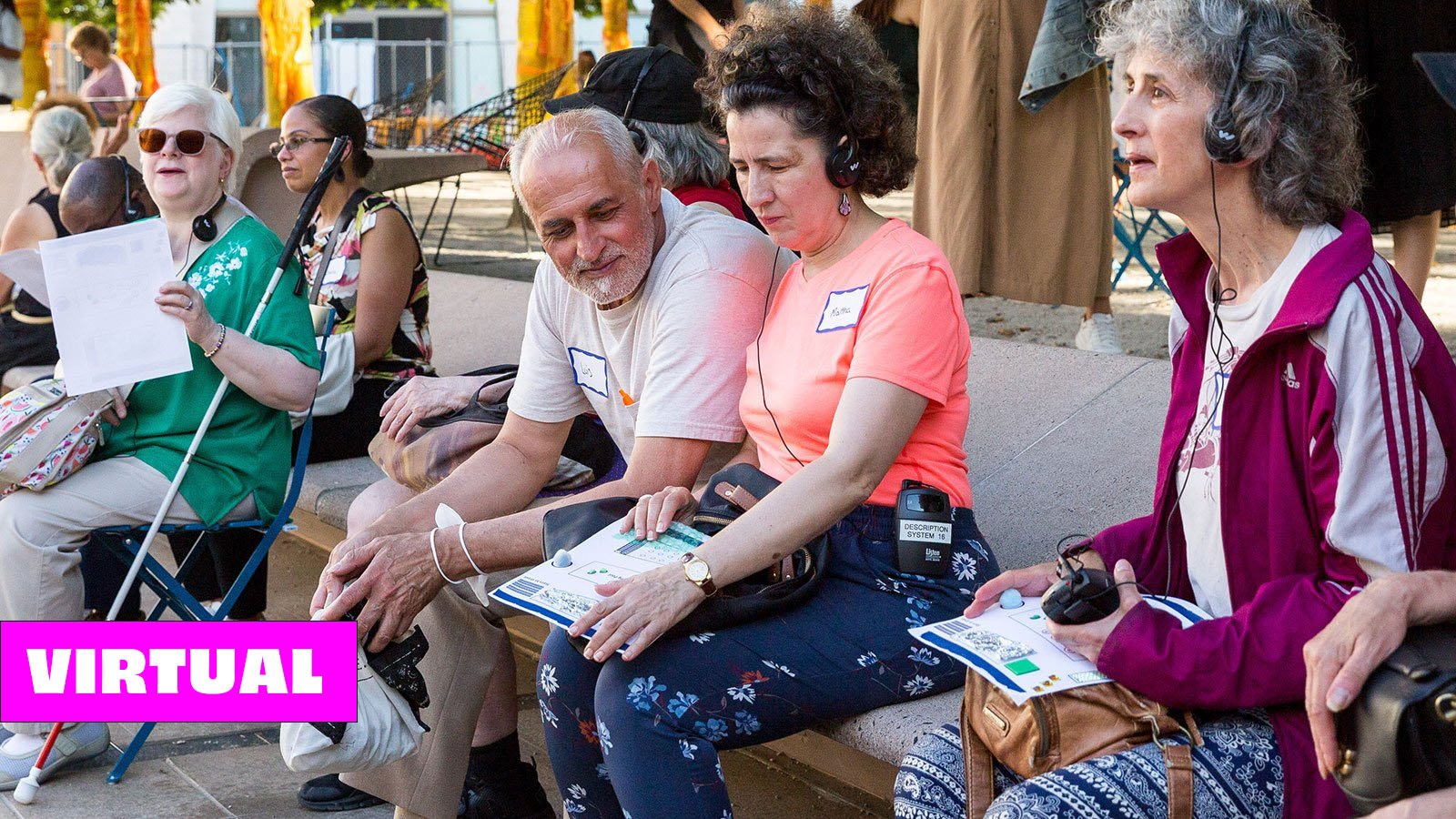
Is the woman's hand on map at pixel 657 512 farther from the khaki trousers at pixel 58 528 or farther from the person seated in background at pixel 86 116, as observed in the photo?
the person seated in background at pixel 86 116

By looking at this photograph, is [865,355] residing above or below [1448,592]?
above

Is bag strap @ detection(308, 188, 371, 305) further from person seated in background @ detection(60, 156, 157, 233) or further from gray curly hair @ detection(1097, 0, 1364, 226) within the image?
gray curly hair @ detection(1097, 0, 1364, 226)

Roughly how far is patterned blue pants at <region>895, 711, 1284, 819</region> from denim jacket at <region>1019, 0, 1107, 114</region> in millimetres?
2681

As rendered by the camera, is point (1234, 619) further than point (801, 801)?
No

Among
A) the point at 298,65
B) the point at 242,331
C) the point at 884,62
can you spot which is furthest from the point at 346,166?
the point at 298,65

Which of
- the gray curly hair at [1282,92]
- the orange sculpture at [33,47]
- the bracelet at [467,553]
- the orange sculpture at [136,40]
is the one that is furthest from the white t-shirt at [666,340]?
the orange sculpture at [136,40]

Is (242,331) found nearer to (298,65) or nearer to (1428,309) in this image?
(1428,309)

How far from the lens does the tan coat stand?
4.68 m

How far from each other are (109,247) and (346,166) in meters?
1.31

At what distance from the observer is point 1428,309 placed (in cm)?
590

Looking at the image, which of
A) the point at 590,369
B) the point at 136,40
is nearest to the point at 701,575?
the point at 590,369

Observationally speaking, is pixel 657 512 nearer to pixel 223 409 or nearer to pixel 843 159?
pixel 843 159

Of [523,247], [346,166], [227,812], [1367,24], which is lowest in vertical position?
[227,812]

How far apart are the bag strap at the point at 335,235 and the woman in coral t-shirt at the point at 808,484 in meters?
2.19
